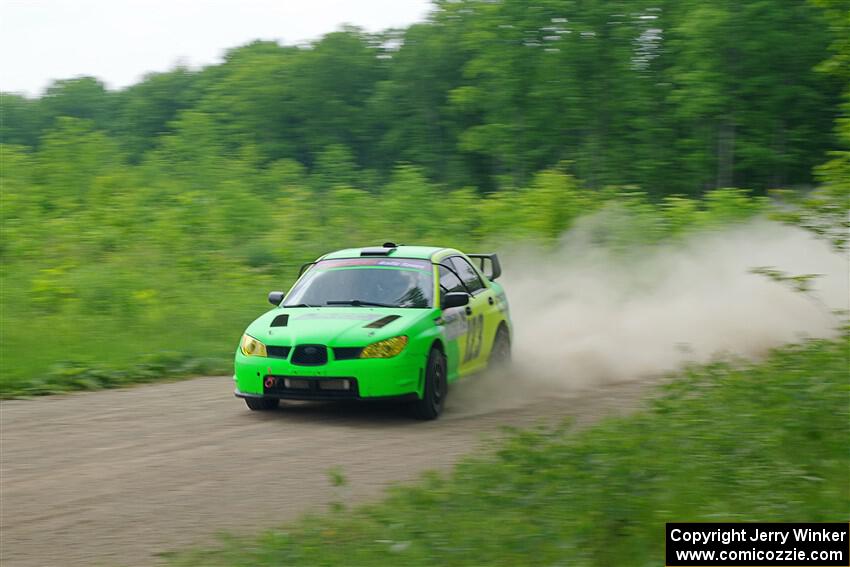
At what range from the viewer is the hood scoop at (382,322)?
10.6m

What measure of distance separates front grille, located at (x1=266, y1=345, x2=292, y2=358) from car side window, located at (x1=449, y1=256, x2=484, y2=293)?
115 inches

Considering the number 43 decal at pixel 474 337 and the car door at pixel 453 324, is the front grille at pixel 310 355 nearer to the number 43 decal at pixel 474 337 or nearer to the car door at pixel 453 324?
the car door at pixel 453 324

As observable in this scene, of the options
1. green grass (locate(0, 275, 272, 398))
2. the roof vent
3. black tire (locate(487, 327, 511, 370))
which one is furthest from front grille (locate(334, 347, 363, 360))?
green grass (locate(0, 275, 272, 398))

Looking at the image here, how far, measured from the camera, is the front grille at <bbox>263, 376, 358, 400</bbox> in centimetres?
1035

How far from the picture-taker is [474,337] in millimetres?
12344

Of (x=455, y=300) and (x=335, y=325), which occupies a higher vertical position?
(x=455, y=300)

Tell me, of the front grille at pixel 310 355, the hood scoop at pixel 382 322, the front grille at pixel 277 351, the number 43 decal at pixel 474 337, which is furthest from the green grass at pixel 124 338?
the hood scoop at pixel 382 322

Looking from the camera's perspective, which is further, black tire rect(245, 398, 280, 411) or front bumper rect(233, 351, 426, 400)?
black tire rect(245, 398, 280, 411)

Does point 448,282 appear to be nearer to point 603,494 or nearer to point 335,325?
point 335,325

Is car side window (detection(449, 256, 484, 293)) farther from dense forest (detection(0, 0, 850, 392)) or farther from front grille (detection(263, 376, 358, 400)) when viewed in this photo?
dense forest (detection(0, 0, 850, 392))

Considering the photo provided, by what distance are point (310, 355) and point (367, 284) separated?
1.55m

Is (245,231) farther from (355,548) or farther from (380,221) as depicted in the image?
(355,548)

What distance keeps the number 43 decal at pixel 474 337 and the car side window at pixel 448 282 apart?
42cm

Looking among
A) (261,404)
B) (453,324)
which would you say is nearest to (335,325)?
(261,404)
